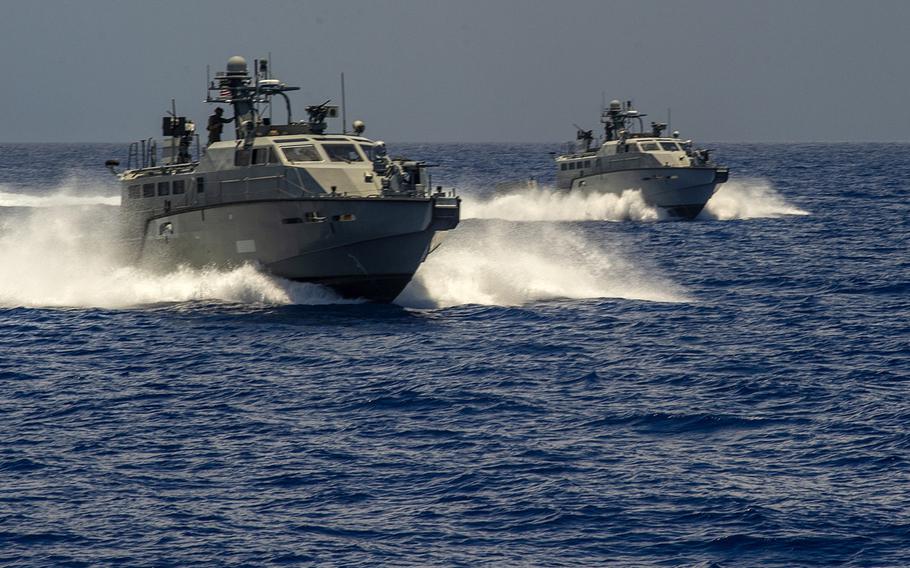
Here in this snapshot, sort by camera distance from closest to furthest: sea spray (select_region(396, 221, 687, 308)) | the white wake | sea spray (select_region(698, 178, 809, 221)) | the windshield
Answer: sea spray (select_region(396, 221, 687, 308))
the windshield
sea spray (select_region(698, 178, 809, 221))
the white wake

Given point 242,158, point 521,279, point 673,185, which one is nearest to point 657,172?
point 673,185

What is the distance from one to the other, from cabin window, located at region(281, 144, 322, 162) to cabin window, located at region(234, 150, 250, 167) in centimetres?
117

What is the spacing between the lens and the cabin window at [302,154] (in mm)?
32938

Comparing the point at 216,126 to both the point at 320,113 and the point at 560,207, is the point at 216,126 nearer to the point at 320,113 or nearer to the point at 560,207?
the point at 320,113

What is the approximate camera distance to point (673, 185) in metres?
65.6

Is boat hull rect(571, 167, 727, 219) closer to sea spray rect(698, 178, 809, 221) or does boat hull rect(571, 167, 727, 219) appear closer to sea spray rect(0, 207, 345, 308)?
sea spray rect(698, 178, 809, 221)

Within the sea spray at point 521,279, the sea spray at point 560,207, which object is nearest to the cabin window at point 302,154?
the sea spray at point 521,279

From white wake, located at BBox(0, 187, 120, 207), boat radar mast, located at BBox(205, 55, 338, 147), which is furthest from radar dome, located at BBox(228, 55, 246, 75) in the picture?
white wake, located at BBox(0, 187, 120, 207)

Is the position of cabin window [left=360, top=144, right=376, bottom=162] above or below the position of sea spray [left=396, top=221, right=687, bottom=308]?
above

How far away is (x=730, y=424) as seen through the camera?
67.3 feet

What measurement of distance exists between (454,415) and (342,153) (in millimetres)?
13742

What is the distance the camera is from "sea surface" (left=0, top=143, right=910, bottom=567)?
1512 centimetres

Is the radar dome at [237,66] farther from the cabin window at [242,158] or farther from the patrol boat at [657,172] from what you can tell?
the patrol boat at [657,172]

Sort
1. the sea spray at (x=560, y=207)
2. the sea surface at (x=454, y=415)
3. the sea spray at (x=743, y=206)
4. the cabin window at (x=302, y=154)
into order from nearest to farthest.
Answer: the sea surface at (x=454, y=415), the cabin window at (x=302, y=154), the sea spray at (x=560, y=207), the sea spray at (x=743, y=206)
